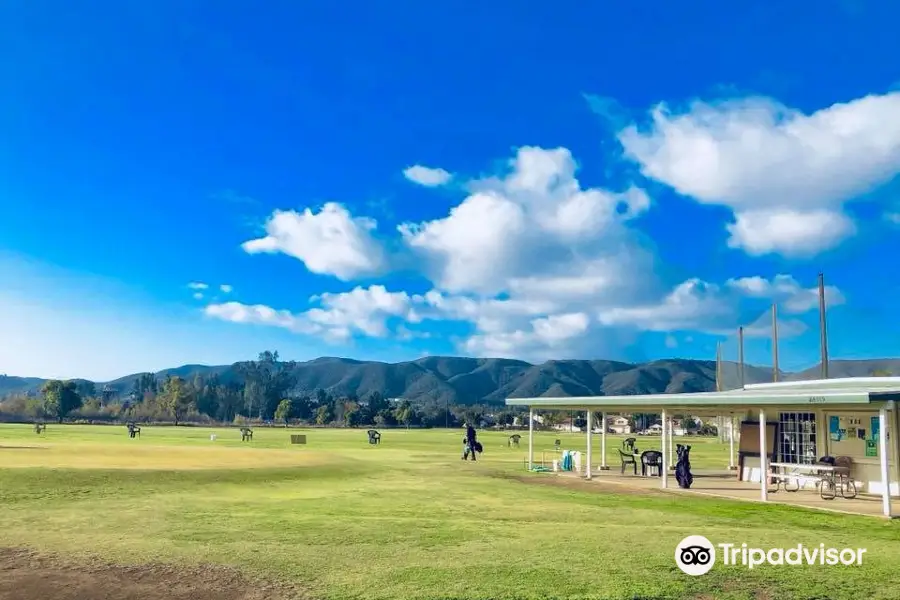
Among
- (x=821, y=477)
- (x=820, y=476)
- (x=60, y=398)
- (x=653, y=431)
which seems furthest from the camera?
(x=653, y=431)

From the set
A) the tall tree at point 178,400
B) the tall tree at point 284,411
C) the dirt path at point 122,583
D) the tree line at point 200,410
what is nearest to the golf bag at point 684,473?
the dirt path at point 122,583

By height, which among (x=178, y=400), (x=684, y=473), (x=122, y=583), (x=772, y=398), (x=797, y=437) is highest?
(x=772, y=398)

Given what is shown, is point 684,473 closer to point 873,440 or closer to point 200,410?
point 873,440

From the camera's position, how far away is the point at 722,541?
38.7 feet

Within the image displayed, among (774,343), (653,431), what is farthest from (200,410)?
(774,343)

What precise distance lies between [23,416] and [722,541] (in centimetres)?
14043

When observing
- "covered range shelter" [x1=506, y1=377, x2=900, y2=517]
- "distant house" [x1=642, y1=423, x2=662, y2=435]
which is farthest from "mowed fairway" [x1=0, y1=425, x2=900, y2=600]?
"distant house" [x1=642, y1=423, x2=662, y2=435]

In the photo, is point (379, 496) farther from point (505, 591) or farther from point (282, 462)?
point (282, 462)

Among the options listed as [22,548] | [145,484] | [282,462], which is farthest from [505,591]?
[282,462]

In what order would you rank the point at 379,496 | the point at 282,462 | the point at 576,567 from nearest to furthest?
the point at 576,567 < the point at 379,496 < the point at 282,462

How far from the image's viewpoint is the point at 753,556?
34.9 feet

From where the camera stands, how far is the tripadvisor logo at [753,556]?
10156mm

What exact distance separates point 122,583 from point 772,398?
15.2 meters

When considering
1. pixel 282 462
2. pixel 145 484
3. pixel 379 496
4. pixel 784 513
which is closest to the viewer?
pixel 784 513
